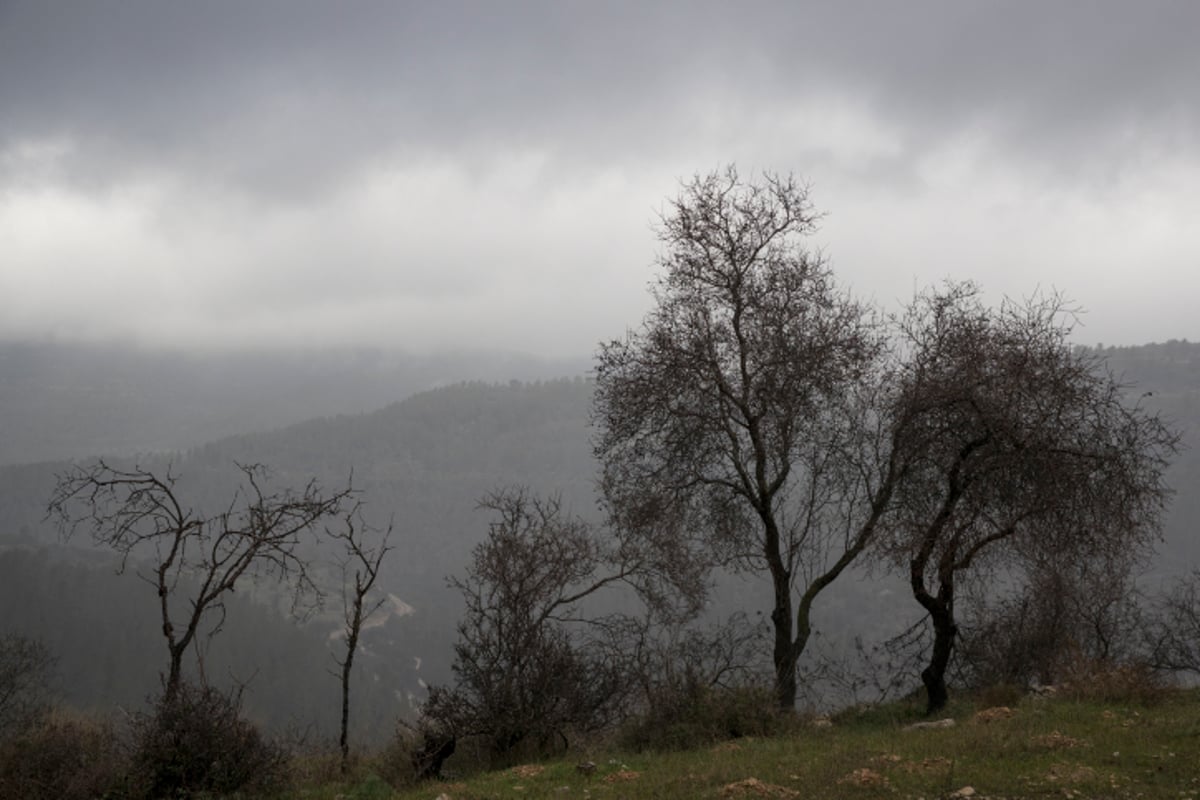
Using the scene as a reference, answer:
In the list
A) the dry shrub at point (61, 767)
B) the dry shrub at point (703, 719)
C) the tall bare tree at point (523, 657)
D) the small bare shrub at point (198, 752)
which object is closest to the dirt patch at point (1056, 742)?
the dry shrub at point (703, 719)

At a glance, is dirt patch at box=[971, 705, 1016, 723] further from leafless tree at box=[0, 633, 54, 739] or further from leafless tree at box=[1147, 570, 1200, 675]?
leafless tree at box=[0, 633, 54, 739]

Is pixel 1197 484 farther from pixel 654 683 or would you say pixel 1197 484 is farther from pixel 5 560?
pixel 5 560

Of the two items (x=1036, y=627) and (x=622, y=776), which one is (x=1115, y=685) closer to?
(x=622, y=776)

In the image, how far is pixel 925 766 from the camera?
8.48 metres

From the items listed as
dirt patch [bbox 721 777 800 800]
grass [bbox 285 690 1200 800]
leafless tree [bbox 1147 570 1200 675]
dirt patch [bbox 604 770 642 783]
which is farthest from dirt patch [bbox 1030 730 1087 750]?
leafless tree [bbox 1147 570 1200 675]

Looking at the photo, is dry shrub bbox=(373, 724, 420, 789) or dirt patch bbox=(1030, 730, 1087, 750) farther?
dry shrub bbox=(373, 724, 420, 789)

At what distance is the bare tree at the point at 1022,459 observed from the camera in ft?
38.5

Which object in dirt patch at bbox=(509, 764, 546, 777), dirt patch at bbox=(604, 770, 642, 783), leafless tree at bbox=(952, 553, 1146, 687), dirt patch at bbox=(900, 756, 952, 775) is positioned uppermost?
dirt patch at bbox=(900, 756, 952, 775)

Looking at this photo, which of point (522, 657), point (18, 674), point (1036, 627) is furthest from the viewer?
point (18, 674)

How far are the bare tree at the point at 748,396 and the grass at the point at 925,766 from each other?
3.83 m

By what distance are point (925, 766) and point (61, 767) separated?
34.5 ft

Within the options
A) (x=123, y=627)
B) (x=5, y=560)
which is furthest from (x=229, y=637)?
(x=5, y=560)

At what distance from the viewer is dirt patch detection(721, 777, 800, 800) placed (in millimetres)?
7930

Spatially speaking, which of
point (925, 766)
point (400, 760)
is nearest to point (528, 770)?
point (400, 760)
